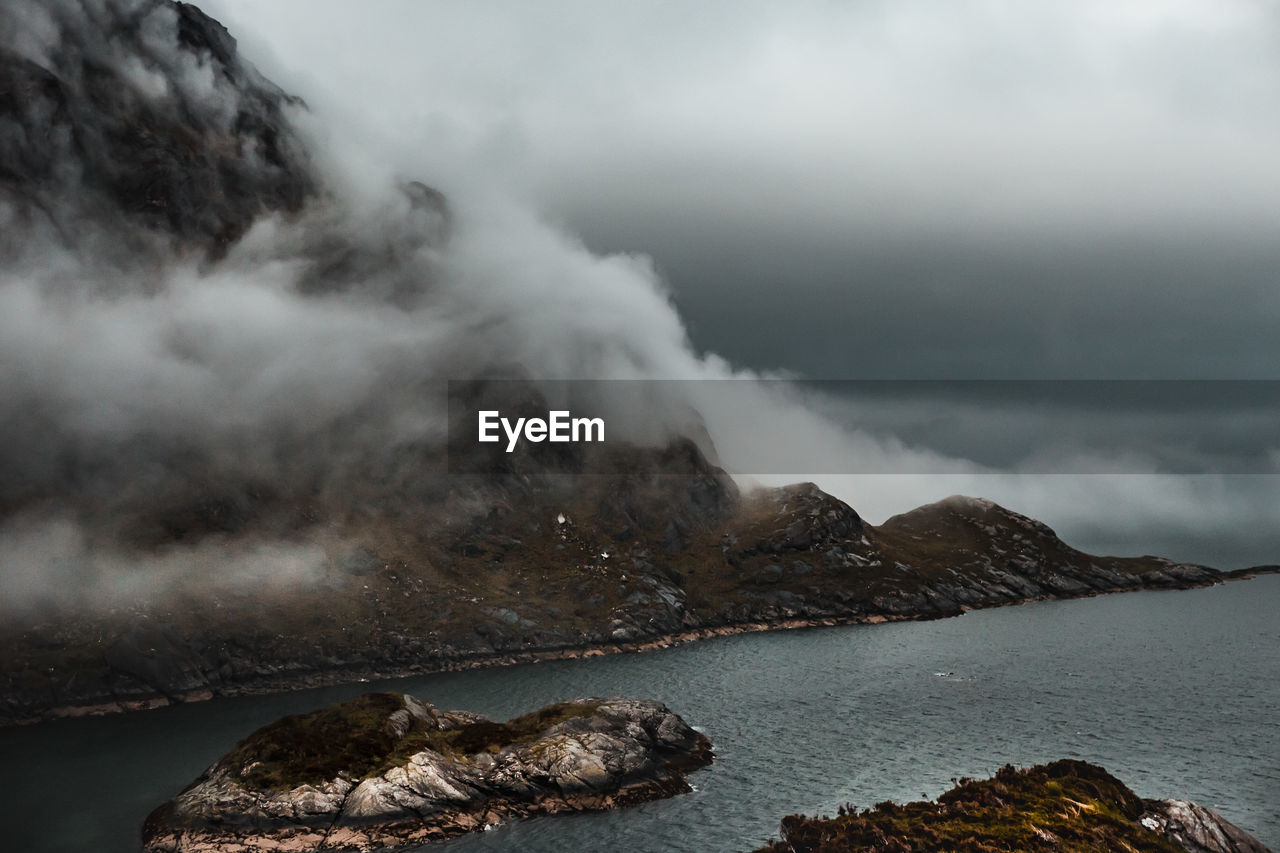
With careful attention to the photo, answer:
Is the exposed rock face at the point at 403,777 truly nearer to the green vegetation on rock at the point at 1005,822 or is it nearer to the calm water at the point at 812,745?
the calm water at the point at 812,745

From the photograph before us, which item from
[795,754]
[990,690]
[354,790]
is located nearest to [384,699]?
[354,790]

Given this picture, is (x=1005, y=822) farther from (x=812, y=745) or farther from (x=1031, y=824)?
(x=812, y=745)

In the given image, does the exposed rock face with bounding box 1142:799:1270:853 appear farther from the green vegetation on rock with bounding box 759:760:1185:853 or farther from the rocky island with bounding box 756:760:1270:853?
the green vegetation on rock with bounding box 759:760:1185:853

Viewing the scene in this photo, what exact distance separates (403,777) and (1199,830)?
304 ft

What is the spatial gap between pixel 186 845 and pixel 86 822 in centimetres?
2324

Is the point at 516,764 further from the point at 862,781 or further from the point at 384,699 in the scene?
the point at 862,781

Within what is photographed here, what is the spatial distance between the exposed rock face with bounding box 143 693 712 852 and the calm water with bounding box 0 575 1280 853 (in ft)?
18.6

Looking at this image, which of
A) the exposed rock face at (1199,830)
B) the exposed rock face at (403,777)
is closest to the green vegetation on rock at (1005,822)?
the exposed rock face at (1199,830)

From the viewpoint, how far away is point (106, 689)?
196 m

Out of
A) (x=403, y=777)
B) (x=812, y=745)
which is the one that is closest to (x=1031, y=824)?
(x=812, y=745)

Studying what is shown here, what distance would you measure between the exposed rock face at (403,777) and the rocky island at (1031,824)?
30542mm

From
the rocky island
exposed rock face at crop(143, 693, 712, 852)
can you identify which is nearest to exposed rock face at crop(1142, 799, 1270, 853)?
the rocky island

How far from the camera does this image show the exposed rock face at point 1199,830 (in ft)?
282

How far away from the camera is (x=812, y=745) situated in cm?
13725
